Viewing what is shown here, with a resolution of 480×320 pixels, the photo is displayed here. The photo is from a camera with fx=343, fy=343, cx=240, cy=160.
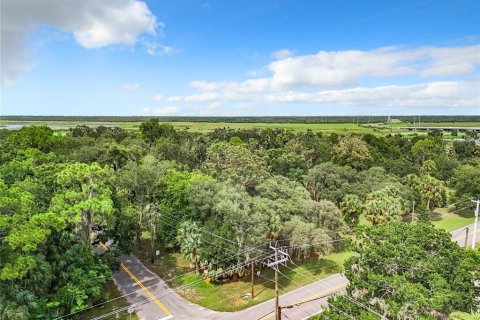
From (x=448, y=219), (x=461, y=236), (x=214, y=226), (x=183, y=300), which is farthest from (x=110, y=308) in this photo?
(x=448, y=219)

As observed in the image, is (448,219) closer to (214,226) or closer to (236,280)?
(236,280)

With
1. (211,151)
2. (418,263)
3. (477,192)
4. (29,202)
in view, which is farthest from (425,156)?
(29,202)

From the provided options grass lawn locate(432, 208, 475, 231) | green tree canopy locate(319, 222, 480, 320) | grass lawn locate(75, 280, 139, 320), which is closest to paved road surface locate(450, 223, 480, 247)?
grass lawn locate(432, 208, 475, 231)

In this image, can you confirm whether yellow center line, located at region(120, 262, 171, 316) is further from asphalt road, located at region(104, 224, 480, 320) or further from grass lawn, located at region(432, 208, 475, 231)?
grass lawn, located at region(432, 208, 475, 231)

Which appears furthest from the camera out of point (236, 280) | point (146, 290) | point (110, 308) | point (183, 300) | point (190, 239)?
point (236, 280)

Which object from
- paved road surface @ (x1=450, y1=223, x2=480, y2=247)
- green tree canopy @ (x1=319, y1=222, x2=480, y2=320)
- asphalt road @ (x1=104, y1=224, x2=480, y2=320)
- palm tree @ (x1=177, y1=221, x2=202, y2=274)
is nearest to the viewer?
green tree canopy @ (x1=319, y1=222, x2=480, y2=320)

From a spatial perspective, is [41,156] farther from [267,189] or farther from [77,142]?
[267,189]
